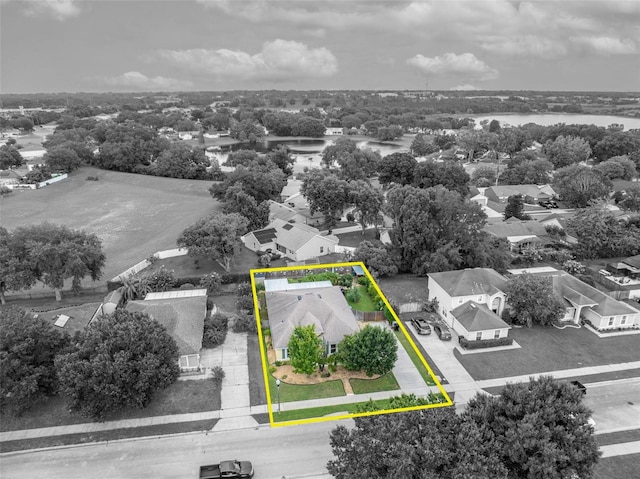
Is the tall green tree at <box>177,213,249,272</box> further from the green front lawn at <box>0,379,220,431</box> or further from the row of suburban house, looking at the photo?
the row of suburban house

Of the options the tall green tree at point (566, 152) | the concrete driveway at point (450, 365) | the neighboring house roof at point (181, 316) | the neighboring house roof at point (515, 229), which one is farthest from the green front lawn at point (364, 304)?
the tall green tree at point (566, 152)

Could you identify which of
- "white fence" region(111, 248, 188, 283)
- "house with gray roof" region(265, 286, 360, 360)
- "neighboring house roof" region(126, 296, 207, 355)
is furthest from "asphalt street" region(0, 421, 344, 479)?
"white fence" region(111, 248, 188, 283)

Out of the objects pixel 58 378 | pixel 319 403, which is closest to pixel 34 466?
pixel 58 378

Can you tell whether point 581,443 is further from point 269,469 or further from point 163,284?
point 163,284

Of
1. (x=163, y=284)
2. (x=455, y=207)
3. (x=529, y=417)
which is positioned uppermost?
(x=455, y=207)

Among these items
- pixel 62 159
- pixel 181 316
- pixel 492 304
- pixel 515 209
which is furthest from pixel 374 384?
pixel 62 159

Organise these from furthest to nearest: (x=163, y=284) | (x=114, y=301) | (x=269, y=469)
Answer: (x=163, y=284)
(x=114, y=301)
(x=269, y=469)

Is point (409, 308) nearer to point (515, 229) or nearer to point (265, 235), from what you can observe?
point (265, 235)
